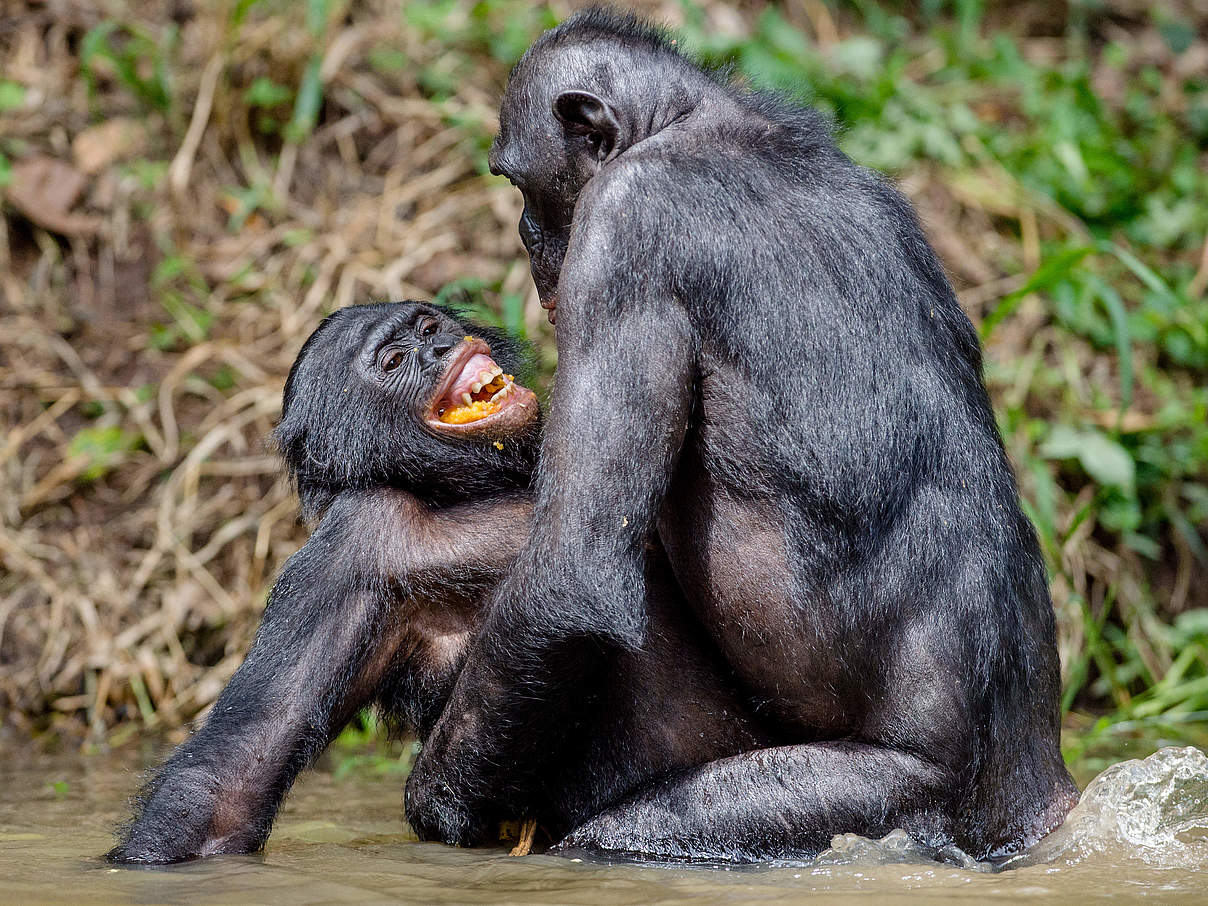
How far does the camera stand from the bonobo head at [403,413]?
14.5 ft

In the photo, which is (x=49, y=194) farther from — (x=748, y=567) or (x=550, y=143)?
(x=748, y=567)

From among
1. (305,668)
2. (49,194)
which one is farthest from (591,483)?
(49,194)

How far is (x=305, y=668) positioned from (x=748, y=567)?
4.23 feet

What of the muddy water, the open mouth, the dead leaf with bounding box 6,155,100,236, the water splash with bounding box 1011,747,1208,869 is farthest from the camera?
the dead leaf with bounding box 6,155,100,236

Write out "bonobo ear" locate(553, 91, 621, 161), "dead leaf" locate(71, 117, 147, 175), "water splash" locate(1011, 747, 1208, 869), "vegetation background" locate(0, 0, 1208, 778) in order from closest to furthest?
"water splash" locate(1011, 747, 1208, 869) → "bonobo ear" locate(553, 91, 621, 161) → "vegetation background" locate(0, 0, 1208, 778) → "dead leaf" locate(71, 117, 147, 175)

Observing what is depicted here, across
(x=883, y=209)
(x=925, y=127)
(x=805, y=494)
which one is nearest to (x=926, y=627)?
(x=805, y=494)

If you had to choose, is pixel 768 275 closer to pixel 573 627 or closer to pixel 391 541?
pixel 573 627

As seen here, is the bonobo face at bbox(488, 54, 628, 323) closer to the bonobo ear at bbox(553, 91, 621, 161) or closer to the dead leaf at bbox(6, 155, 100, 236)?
the bonobo ear at bbox(553, 91, 621, 161)

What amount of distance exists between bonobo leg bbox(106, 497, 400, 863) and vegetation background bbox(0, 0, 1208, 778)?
6.36 ft

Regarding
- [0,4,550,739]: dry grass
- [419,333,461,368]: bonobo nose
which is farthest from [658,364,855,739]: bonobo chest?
[0,4,550,739]: dry grass

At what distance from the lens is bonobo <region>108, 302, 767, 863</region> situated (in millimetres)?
3859

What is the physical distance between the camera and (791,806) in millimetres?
3502

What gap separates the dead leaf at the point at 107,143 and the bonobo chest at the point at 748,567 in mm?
5510

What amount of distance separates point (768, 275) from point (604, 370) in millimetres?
545
